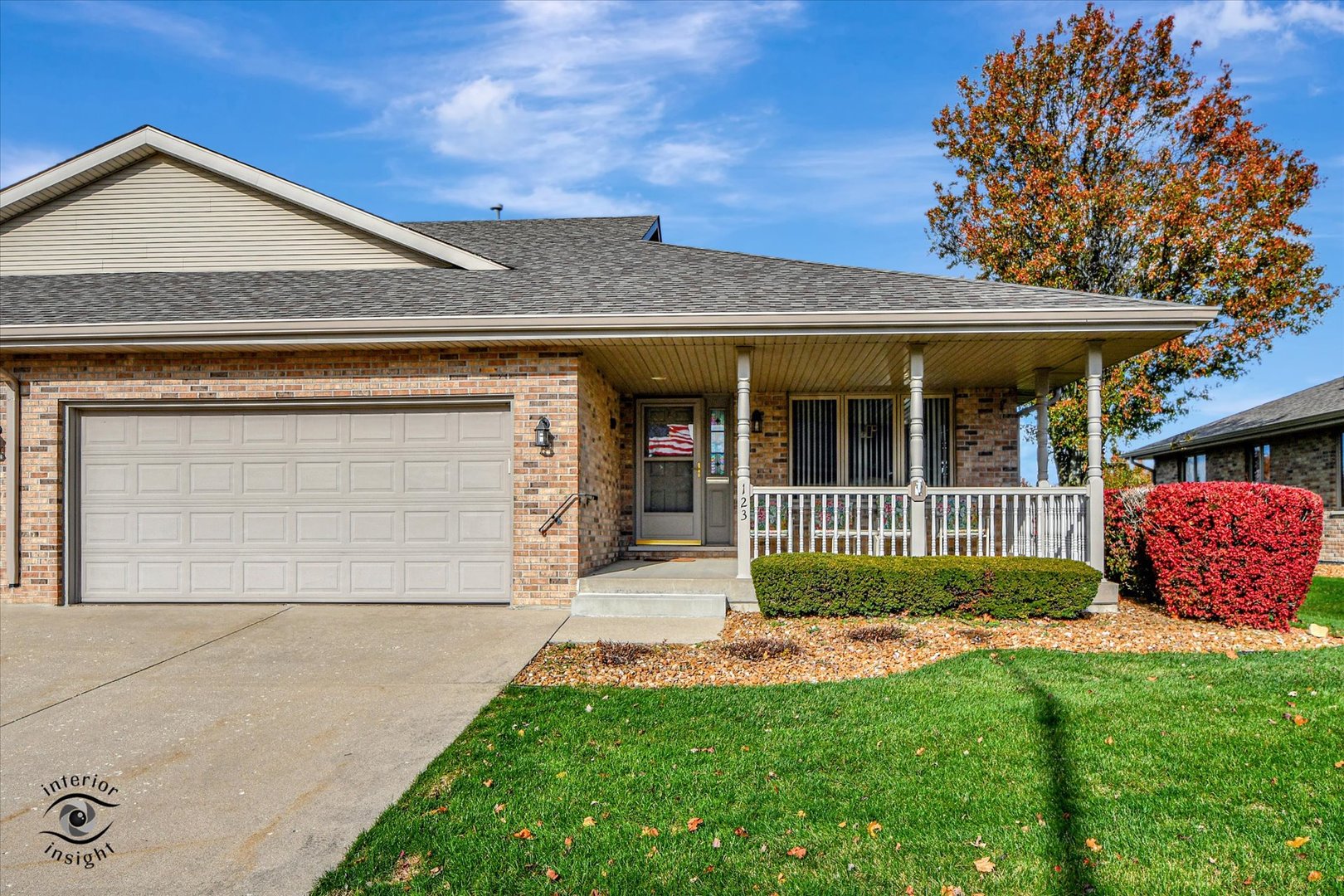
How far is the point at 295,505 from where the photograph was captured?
8070 millimetres

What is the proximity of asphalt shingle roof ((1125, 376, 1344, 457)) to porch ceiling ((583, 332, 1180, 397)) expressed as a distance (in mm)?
8493

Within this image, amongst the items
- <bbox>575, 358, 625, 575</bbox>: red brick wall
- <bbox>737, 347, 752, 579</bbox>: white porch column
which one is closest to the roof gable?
<bbox>575, 358, 625, 575</bbox>: red brick wall

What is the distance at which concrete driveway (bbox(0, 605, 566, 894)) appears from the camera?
9.91 ft

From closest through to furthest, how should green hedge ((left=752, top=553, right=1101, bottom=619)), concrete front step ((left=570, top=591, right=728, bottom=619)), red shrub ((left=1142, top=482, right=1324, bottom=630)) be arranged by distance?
red shrub ((left=1142, top=482, right=1324, bottom=630))
green hedge ((left=752, top=553, right=1101, bottom=619))
concrete front step ((left=570, top=591, right=728, bottom=619))

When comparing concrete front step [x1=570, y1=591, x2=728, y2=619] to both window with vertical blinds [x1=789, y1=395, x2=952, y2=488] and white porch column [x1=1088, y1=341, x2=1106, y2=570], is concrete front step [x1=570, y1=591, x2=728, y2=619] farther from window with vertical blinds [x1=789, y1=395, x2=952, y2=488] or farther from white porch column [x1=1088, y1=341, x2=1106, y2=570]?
window with vertical blinds [x1=789, y1=395, x2=952, y2=488]

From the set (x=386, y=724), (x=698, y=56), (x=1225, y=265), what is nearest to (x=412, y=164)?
(x=698, y=56)

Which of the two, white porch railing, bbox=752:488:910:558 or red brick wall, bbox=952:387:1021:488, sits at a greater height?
red brick wall, bbox=952:387:1021:488

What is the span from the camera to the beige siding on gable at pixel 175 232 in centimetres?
975

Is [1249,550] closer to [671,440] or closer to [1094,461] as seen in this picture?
[1094,461]

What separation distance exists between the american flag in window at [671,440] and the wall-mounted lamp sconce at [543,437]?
11.2ft

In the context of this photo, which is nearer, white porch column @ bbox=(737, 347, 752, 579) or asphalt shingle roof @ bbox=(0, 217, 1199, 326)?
asphalt shingle roof @ bbox=(0, 217, 1199, 326)

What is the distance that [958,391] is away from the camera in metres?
10.9

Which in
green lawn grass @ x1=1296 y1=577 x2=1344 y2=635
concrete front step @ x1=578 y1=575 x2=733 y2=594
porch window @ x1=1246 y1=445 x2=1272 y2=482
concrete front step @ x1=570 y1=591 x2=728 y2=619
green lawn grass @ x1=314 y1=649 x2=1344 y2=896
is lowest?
green lawn grass @ x1=1296 y1=577 x2=1344 y2=635

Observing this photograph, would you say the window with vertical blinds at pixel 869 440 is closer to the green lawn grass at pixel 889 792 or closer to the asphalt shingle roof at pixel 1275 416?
the green lawn grass at pixel 889 792
